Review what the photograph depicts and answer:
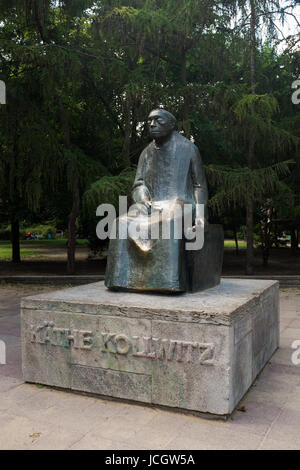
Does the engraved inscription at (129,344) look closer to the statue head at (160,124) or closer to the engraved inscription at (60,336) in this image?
the engraved inscription at (60,336)

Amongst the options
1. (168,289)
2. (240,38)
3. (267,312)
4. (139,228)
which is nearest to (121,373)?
(168,289)

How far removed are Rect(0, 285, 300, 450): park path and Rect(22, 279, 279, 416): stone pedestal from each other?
0.11 meters

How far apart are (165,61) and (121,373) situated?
34.7ft

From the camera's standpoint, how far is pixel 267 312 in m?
4.40

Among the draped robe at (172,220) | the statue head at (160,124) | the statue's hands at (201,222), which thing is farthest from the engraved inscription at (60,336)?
the statue head at (160,124)

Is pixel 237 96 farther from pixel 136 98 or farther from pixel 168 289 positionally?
pixel 168 289

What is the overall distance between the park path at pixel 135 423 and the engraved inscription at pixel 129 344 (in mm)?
408

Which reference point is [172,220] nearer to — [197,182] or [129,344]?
[197,182]

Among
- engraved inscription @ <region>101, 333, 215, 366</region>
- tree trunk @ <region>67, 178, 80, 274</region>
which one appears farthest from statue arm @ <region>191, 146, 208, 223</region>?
tree trunk @ <region>67, 178, 80, 274</region>

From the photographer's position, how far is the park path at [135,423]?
2781mm

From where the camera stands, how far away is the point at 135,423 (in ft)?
10.1

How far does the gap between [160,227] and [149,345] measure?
109 centimetres

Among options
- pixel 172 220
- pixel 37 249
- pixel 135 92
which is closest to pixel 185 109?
pixel 135 92

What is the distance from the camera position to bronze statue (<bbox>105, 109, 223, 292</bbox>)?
390cm
